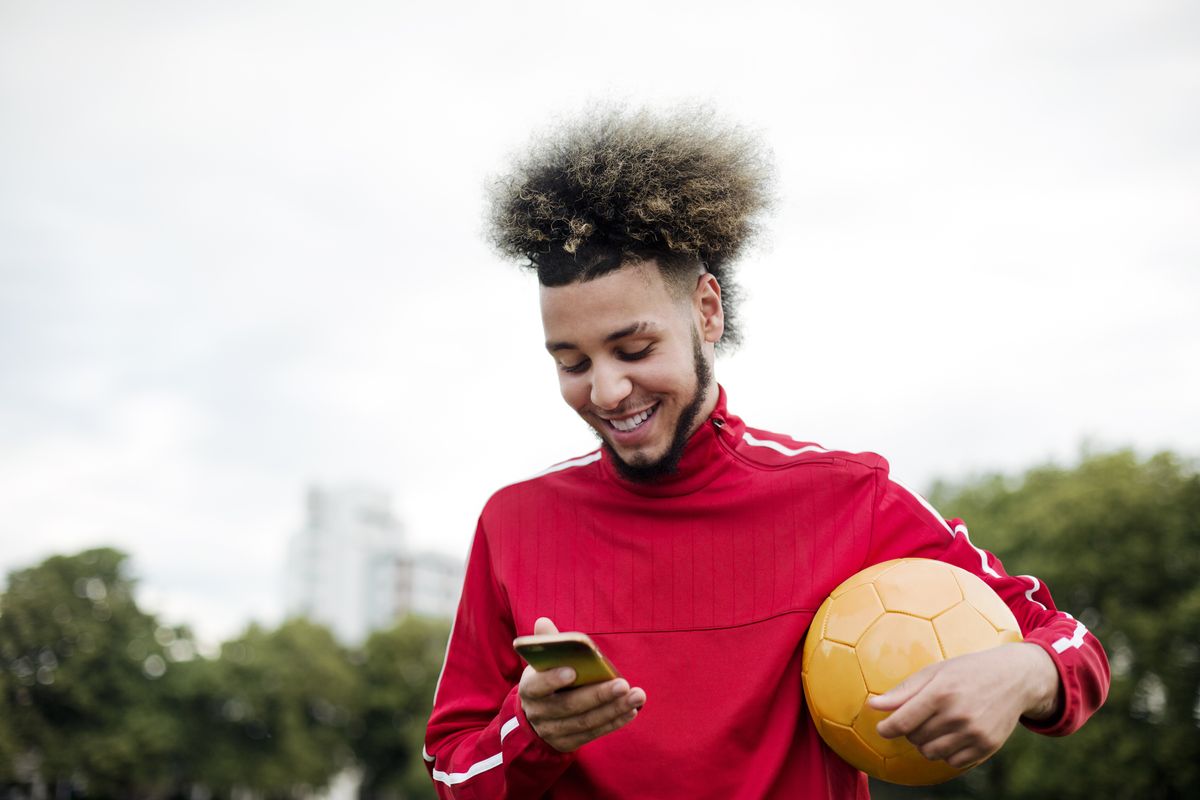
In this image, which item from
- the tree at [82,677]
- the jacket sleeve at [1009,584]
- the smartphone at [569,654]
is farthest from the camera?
the tree at [82,677]

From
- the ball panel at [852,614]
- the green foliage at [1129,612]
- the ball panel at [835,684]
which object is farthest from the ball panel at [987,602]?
the green foliage at [1129,612]

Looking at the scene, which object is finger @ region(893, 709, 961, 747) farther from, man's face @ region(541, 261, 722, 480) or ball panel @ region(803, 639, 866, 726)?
man's face @ region(541, 261, 722, 480)

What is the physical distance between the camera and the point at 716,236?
3.62 m

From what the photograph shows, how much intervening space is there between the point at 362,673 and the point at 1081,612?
31.5 meters

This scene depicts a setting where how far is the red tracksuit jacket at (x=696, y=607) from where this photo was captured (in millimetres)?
3055

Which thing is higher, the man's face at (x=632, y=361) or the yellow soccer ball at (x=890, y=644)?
the man's face at (x=632, y=361)

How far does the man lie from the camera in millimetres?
3088

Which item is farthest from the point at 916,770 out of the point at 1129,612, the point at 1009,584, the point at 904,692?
the point at 1129,612

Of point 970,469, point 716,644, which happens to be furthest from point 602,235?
point 970,469

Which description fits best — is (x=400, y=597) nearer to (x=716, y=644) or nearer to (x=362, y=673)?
(x=362, y=673)

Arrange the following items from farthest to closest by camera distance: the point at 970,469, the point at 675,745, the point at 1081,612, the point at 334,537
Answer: the point at 334,537, the point at 970,469, the point at 1081,612, the point at 675,745

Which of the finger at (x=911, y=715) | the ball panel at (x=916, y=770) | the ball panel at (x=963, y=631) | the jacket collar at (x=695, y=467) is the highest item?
the jacket collar at (x=695, y=467)

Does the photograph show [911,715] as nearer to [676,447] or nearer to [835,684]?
[835,684]

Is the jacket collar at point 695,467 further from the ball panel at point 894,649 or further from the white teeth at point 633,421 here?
the ball panel at point 894,649
